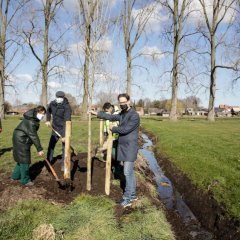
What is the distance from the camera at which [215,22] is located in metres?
41.1

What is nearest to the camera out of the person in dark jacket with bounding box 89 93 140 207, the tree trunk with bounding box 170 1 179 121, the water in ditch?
the water in ditch

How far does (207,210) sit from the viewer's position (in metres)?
8.13

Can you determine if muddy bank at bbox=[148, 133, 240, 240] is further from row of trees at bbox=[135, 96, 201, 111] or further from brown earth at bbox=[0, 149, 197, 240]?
row of trees at bbox=[135, 96, 201, 111]

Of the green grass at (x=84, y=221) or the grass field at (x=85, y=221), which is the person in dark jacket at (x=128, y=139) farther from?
the green grass at (x=84, y=221)

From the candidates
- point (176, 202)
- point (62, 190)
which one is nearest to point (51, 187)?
point (62, 190)

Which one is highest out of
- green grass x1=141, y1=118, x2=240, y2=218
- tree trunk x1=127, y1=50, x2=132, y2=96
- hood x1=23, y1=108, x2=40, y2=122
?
tree trunk x1=127, y1=50, x2=132, y2=96

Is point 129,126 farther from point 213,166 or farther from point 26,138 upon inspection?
point 213,166

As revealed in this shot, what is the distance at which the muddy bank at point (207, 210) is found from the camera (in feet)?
22.2

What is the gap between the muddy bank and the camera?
6758mm

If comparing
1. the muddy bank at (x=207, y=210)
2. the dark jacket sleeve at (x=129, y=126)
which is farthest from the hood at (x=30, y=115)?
the muddy bank at (x=207, y=210)

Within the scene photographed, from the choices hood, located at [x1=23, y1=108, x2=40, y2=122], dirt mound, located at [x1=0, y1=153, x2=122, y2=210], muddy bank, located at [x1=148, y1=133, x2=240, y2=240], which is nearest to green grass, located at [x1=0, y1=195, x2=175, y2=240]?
dirt mound, located at [x1=0, y1=153, x2=122, y2=210]

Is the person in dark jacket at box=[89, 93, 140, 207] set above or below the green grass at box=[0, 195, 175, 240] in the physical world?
above

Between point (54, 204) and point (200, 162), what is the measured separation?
6595mm

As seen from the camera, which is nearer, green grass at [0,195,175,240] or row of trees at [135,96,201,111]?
green grass at [0,195,175,240]
